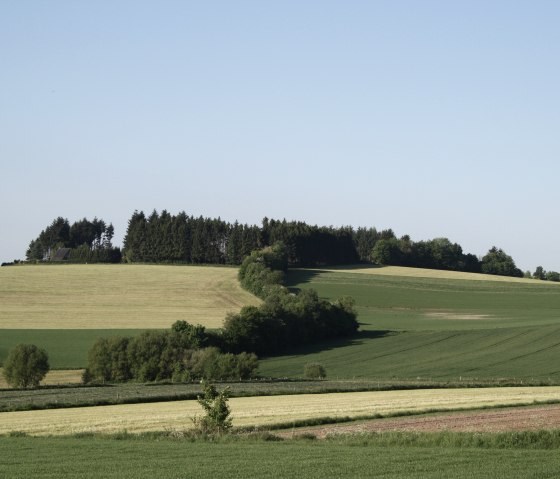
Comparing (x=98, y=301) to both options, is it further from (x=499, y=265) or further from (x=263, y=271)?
(x=499, y=265)

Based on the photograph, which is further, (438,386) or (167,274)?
(167,274)

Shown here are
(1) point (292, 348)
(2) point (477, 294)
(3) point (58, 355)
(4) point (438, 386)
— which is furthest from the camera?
(2) point (477, 294)

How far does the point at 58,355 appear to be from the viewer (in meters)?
66.8

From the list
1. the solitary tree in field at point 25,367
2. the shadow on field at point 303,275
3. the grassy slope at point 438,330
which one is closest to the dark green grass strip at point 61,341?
the solitary tree in field at point 25,367

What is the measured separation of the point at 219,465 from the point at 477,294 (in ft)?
335

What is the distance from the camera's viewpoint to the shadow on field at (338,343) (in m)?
77.3

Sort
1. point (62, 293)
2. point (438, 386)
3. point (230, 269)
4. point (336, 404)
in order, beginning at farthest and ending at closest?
1. point (230, 269)
2. point (62, 293)
3. point (438, 386)
4. point (336, 404)

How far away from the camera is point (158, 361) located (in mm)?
63781

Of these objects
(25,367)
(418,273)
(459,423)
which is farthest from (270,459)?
(418,273)

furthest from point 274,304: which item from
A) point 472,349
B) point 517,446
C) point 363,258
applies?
point 363,258

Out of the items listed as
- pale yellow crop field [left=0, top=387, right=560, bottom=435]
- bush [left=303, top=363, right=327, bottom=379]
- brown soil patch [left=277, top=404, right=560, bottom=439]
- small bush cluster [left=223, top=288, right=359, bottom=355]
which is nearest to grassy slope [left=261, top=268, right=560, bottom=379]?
bush [left=303, top=363, right=327, bottom=379]

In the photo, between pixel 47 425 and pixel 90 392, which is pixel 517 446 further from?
pixel 90 392

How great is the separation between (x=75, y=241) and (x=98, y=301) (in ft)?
305

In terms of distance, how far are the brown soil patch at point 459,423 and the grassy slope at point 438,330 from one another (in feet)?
87.6
